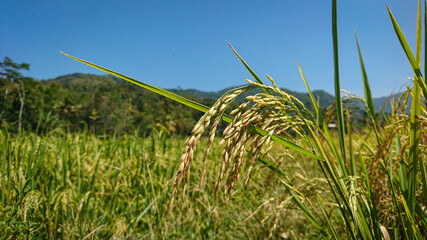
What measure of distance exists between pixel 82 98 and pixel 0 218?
3007 cm

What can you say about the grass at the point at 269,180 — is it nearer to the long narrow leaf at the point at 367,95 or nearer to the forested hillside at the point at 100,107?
the long narrow leaf at the point at 367,95

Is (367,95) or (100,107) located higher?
(367,95)

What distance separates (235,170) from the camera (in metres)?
0.68

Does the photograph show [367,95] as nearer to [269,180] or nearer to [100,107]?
[269,180]

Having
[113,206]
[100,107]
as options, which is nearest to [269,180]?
[113,206]

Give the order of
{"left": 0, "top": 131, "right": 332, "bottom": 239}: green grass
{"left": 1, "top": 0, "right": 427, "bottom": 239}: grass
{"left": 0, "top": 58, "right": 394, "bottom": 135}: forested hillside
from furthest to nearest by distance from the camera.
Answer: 1. {"left": 0, "top": 58, "right": 394, "bottom": 135}: forested hillside
2. {"left": 0, "top": 131, "right": 332, "bottom": 239}: green grass
3. {"left": 1, "top": 0, "right": 427, "bottom": 239}: grass

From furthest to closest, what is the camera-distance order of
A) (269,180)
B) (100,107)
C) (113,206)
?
(100,107)
(113,206)
(269,180)

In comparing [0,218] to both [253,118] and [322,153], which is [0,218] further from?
[322,153]

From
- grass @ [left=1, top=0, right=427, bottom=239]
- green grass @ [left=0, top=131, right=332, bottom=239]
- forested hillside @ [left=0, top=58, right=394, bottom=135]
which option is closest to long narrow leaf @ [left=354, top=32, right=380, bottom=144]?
grass @ [left=1, top=0, right=427, bottom=239]

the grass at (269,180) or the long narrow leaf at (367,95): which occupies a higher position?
the long narrow leaf at (367,95)

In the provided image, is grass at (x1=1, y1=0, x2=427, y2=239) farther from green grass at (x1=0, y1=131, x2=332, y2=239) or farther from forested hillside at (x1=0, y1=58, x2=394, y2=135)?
forested hillside at (x1=0, y1=58, x2=394, y2=135)

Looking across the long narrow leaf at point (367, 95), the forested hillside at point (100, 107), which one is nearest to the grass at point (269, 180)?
the long narrow leaf at point (367, 95)

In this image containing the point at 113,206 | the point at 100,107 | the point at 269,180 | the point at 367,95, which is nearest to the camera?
the point at 269,180

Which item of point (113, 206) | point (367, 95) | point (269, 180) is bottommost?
point (113, 206)
